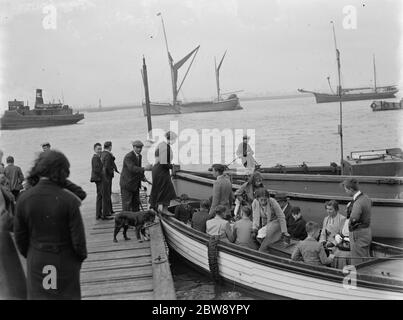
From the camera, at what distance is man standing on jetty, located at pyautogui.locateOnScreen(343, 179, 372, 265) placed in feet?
23.0

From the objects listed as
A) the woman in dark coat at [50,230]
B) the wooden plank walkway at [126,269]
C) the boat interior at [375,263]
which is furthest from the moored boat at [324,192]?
the woman in dark coat at [50,230]

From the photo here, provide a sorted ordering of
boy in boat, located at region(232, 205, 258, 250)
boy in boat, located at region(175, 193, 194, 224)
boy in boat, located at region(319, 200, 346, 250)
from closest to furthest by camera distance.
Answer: boy in boat, located at region(319, 200, 346, 250) → boy in boat, located at region(232, 205, 258, 250) → boy in boat, located at region(175, 193, 194, 224)

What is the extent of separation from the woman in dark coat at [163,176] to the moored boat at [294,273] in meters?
0.72

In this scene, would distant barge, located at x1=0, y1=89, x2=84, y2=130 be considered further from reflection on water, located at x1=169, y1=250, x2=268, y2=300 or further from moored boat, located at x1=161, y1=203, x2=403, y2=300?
moored boat, located at x1=161, y1=203, x2=403, y2=300

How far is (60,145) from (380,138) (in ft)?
128

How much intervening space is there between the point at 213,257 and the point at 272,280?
142 centimetres

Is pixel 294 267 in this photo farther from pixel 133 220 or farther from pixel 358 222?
pixel 133 220

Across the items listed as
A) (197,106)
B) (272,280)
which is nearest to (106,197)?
(272,280)

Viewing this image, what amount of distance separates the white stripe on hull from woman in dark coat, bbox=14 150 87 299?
3942 millimetres

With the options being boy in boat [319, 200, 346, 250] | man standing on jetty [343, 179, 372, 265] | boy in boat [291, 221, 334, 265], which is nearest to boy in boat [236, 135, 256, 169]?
boy in boat [319, 200, 346, 250]

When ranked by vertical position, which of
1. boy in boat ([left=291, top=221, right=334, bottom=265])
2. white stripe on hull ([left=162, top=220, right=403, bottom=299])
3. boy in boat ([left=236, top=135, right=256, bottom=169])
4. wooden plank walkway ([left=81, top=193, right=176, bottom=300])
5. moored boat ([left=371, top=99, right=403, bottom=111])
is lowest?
white stripe on hull ([left=162, top=220, right=403, bottom=299])

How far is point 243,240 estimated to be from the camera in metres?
8.28

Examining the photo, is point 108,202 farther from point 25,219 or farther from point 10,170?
point 25,219
